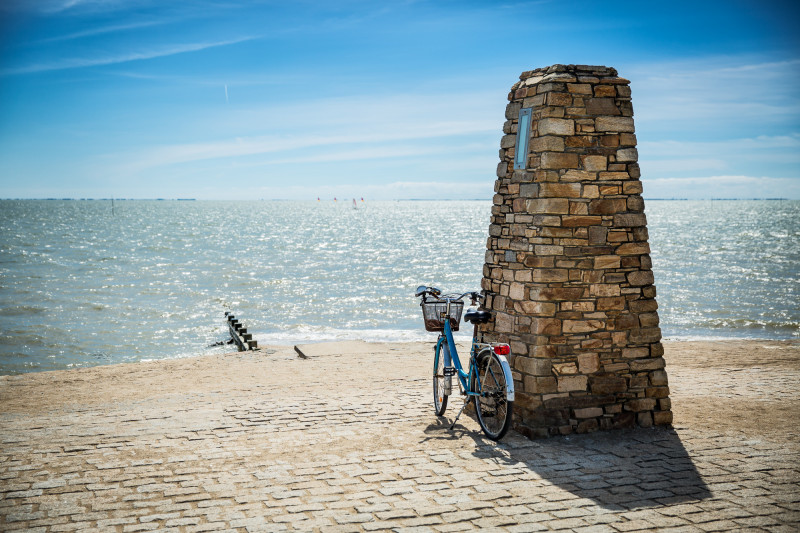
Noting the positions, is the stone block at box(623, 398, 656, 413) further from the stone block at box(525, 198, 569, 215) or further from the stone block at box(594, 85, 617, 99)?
the stone block at box(594, 85, 617, 99)

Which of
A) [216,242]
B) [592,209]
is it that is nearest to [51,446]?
[592,209]

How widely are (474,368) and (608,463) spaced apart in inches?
74.5

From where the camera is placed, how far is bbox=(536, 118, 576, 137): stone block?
7.45 m

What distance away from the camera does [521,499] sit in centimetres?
575

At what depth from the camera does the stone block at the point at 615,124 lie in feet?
24.9

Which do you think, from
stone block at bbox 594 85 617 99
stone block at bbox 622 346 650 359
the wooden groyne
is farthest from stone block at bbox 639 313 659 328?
the wooden groyne

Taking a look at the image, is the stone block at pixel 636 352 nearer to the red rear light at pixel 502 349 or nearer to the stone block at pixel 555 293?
the stone block at pixel 555 293

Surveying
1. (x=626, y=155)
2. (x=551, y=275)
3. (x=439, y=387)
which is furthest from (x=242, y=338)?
(x=626, y=155)

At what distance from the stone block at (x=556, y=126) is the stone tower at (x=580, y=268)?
1 centimetres

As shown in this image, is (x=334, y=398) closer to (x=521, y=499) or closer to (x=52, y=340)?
(x=521, y=499)

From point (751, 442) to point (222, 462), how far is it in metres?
6.00

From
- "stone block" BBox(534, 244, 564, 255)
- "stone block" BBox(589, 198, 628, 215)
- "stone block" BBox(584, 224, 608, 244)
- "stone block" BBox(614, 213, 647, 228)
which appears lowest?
"stone block" BBox(534, 244, 564, 255)

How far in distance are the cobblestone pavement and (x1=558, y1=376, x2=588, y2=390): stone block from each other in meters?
0.57

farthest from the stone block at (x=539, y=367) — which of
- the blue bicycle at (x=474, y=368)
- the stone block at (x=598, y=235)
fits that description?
the stone block at (x=598, y=235)
